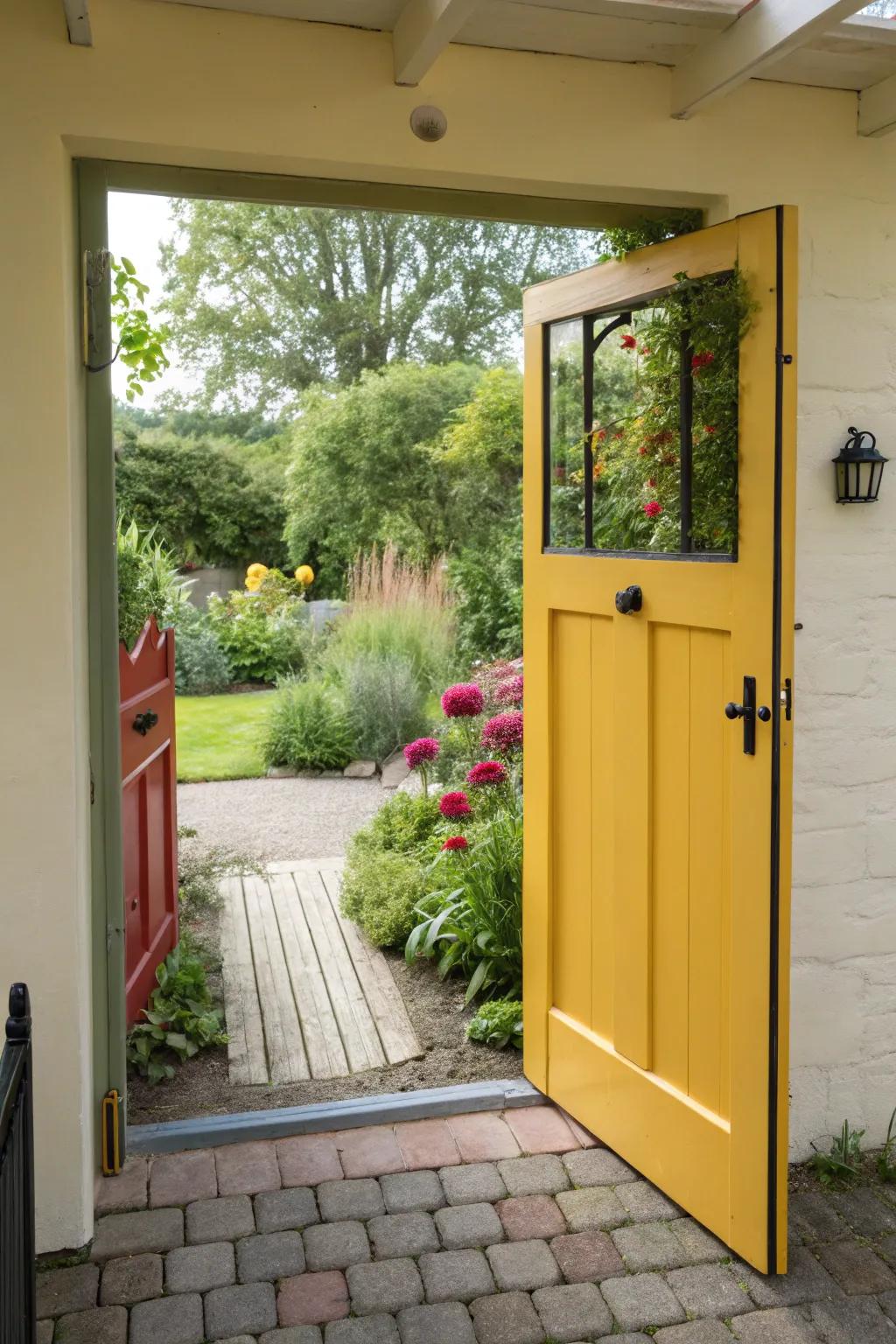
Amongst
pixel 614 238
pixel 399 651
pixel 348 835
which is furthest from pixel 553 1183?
pixel 399 651

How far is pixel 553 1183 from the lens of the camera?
2787 mm

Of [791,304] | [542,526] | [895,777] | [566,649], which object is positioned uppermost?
[791,304]

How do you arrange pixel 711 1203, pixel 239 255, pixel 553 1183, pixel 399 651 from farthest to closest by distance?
pixel 239 255, pixel 399 651, pixel 553 1183, pixel 711 1203

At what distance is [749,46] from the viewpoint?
235cm

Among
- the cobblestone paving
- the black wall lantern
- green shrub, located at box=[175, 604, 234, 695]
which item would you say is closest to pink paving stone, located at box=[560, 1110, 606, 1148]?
the cobblestone paving

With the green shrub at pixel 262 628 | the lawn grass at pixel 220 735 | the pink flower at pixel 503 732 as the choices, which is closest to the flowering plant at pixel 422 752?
the pink flower at pixel 503 732

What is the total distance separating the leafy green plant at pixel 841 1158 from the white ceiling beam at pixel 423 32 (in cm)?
267

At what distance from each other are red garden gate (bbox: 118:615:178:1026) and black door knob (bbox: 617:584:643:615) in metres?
1.37

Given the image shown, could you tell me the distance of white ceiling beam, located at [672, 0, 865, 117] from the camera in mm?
2170

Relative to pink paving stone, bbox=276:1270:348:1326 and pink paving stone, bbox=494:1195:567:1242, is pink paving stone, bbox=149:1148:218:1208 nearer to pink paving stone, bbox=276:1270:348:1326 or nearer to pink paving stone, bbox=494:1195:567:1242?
pink paving stone, bbox=276:1270:348:1326

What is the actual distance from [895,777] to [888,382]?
0.98m

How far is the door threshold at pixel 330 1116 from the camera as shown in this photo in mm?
2965

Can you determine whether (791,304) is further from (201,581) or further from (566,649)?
(201,581)

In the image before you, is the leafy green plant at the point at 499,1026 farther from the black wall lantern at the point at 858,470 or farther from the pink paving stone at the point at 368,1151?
the black wall lantern at the point at 858,470
